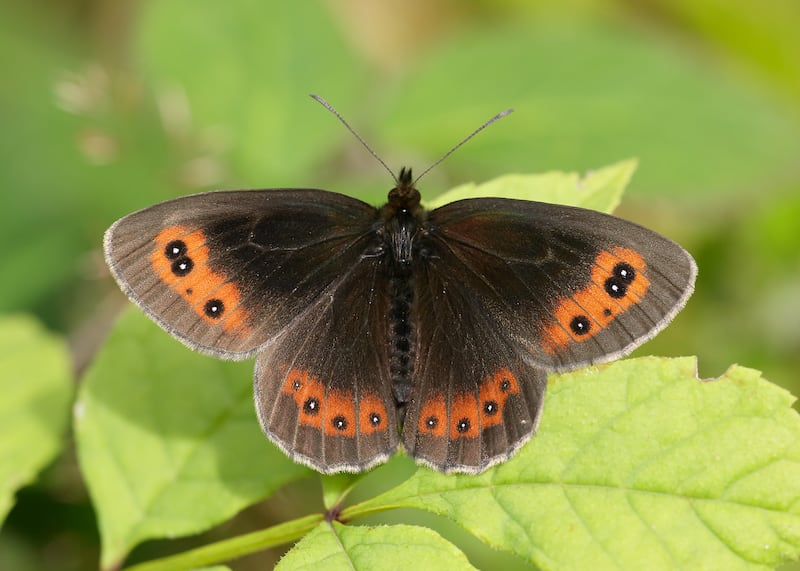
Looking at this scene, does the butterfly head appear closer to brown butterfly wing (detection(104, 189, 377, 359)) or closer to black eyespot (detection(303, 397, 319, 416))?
brown butterfly wing (detection(104, 189, 377, 359))

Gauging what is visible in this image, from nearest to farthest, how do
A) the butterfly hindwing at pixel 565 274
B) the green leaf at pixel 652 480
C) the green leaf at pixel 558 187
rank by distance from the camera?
the green leaf at pixel 652 480 < the butterfly hindwing at pixel 565 274 < the green leaf at pixel 558 187

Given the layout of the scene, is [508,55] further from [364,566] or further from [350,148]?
[364,566]

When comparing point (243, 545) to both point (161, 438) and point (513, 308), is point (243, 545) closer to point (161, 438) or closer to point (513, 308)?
point (161, 438)

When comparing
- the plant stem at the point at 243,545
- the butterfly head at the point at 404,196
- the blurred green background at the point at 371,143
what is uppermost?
the blurred green background at the point at 371,143

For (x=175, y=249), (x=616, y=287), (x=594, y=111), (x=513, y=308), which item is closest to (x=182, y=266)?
(x=175, y=249)

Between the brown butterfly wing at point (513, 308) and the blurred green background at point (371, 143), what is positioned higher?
the blurred green background at point (371, 143)

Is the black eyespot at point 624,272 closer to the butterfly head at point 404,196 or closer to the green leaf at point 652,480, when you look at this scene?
the green leaf at point 652,480

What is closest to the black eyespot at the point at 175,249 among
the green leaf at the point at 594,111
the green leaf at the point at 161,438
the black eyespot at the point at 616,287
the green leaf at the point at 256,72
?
the green leaf at the point at 161,438
